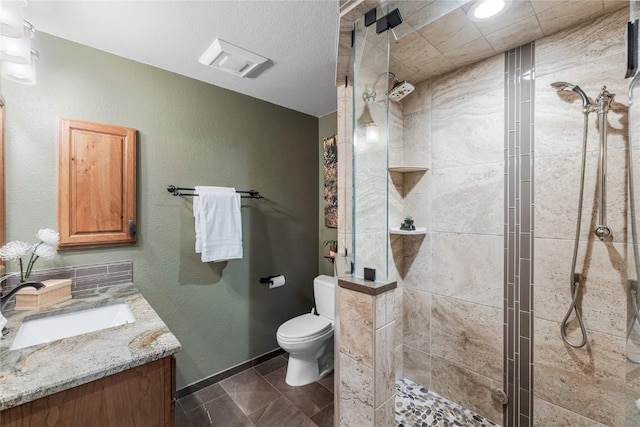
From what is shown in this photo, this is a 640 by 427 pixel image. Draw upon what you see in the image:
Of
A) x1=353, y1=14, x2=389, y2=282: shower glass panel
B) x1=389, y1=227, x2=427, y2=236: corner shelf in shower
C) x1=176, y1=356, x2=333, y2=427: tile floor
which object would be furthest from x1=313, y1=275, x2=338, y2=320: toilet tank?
x1=353, y1=14, x2=389, y2=282: shower glass panel

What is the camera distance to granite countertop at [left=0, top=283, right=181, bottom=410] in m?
0.78

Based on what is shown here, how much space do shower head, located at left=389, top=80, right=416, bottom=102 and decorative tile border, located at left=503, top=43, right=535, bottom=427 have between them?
511 millimetres

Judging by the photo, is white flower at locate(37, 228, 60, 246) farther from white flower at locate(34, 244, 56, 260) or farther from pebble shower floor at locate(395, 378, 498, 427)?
pebble shower floor at locate(395, 378, 498, 427)

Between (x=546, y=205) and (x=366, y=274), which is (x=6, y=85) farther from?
(x=546, y=205)

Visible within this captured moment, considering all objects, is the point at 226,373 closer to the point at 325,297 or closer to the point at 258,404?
the point at 258,404

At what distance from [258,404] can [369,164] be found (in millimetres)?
1821

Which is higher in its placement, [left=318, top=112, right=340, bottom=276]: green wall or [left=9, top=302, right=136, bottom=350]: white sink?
[left=318, top=112, right=340, bottom=276]: green wall

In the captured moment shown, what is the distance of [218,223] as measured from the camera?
2.05 m

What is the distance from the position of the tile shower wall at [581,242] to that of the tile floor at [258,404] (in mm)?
1285

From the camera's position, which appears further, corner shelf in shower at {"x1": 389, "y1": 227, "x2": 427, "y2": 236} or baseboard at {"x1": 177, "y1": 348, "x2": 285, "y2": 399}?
baseboard at {"x1": 177, "y1": 348, "x2": 285, "y2": 399}

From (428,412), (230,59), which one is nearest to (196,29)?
(230,59)

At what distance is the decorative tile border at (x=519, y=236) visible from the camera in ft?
4.61

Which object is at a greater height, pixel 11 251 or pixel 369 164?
pixel 369 164

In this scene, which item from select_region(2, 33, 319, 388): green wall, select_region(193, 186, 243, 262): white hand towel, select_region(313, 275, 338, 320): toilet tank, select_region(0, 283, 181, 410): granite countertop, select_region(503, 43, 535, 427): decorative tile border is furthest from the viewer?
select_region(313, 275, 338, 320): toilet tank
